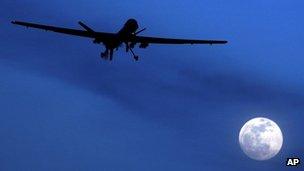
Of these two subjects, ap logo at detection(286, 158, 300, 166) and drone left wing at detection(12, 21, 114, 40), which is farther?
drone left wing at detection(12, 21, 114, 40)

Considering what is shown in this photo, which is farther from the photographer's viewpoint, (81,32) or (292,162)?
(81,32)

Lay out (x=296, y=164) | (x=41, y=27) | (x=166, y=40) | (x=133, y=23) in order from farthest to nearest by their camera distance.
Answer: (x=166, y=40)
(x=41, y=27)
(x=133, y=23)
(x=296, y=164)

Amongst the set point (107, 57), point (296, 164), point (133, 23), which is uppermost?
point (133, 23)

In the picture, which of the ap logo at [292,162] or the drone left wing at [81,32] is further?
the drone left wing at [81,32]

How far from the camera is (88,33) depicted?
6712cm

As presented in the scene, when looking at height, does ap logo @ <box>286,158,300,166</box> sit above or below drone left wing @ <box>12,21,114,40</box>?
below

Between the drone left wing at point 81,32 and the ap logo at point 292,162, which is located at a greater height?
the drone left wing at point 81,32

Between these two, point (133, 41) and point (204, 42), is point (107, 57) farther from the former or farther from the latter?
point (204, 42)

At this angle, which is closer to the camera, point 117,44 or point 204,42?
point 117,44

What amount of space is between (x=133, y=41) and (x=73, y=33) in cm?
1029

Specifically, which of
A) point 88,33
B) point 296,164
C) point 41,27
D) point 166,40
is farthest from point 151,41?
point 296,164

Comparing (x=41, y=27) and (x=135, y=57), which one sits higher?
(x=41, y=27)

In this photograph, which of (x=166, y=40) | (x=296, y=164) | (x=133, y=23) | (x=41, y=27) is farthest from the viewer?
(x=166, y=40)

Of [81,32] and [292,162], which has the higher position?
[81,32]
